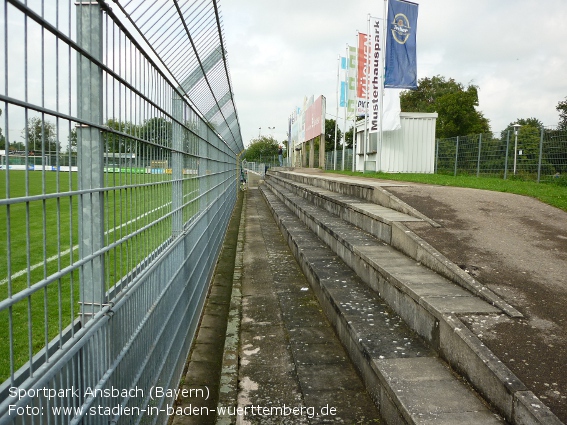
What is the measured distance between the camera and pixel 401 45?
50.9 ft

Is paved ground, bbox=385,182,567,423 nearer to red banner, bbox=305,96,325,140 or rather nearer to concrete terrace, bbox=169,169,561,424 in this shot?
concrete terrace, bbox=169,169,561,424

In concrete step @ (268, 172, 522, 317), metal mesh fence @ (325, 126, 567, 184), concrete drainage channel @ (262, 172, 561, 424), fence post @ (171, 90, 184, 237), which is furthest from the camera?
metal mesh fence @ (325, 126, 567, 184)

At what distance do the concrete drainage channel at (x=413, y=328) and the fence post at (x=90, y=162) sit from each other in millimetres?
1567

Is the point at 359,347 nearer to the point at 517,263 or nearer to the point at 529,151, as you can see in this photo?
the point at 517,263

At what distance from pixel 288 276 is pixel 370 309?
244 cm

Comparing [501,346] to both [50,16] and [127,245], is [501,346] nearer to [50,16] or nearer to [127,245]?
[127,245]

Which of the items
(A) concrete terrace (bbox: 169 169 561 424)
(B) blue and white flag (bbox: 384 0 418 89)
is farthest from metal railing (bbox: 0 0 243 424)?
(B) blue and white flag (bbox: 384 0 418 89)

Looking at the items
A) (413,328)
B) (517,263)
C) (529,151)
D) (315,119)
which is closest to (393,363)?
(413,328)

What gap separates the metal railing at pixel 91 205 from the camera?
3.63ft

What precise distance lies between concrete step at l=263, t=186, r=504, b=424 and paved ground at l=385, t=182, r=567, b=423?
305mm

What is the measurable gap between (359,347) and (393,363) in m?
0.40

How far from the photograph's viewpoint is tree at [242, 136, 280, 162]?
8238 cm

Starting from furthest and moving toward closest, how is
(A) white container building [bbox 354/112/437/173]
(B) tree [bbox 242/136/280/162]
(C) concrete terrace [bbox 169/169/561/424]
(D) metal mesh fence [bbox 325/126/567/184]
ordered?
1. (B) tree [bbox 242/136/280/162]
2. (A) white container building [bbox 354/112/437/173]
3. (D) metal mesh fence [bbox 325/126/567/184]
4. (C) concrete terrace [bbox 169/169/561/424]

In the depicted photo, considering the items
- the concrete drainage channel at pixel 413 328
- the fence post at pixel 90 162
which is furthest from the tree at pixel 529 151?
the fence post at pixel 90 162
